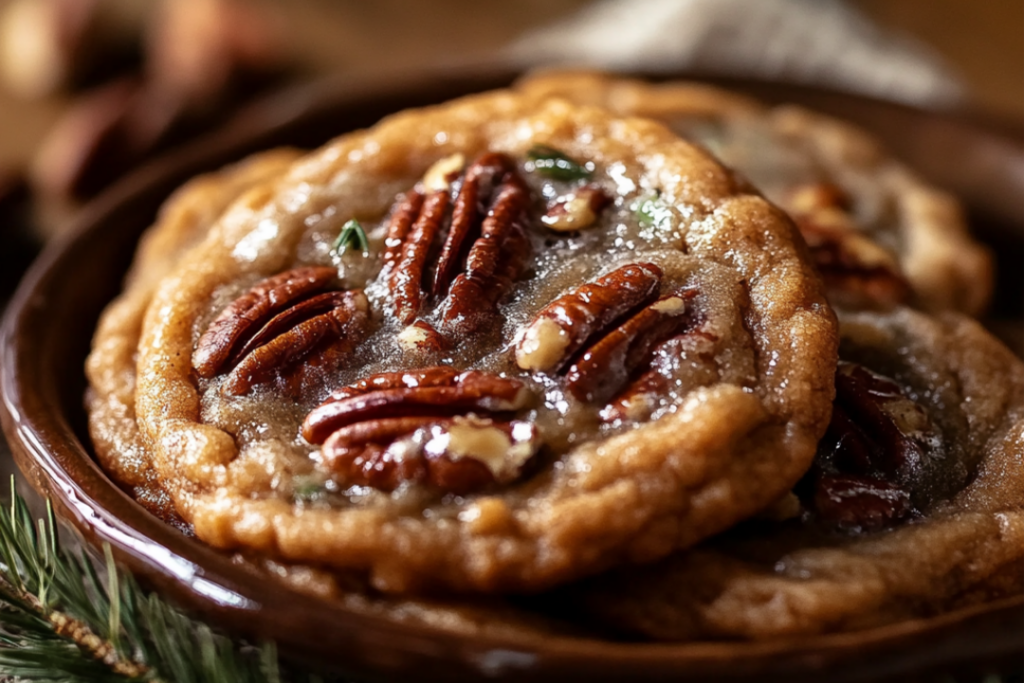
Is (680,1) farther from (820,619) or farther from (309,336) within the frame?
(820,619)

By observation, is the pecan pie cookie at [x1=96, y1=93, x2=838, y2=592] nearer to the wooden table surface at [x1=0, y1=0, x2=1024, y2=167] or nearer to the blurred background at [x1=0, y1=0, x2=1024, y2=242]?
the blurred background at [x1=0, y1=0, x2=1024, y2=242]

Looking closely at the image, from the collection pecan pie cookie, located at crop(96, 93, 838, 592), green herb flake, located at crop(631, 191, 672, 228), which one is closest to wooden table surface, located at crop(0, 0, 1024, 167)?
pecan pie cookie, located at crop(96, 93, 838, 592)

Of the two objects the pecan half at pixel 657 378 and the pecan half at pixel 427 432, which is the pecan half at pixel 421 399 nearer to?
the pecan half at pixel 427 432

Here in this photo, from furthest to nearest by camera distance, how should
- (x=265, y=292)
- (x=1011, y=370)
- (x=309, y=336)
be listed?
(x=1011, y=370)
(x=265, y=292)
(x=309, y=336)

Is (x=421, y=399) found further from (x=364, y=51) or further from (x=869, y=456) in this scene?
(x=364, y=51)

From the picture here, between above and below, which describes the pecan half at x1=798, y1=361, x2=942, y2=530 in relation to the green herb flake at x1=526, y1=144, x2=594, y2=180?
below

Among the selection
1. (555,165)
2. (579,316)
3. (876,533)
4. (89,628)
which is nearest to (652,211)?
(555,165)

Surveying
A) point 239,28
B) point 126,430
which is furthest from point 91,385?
point 239,28
